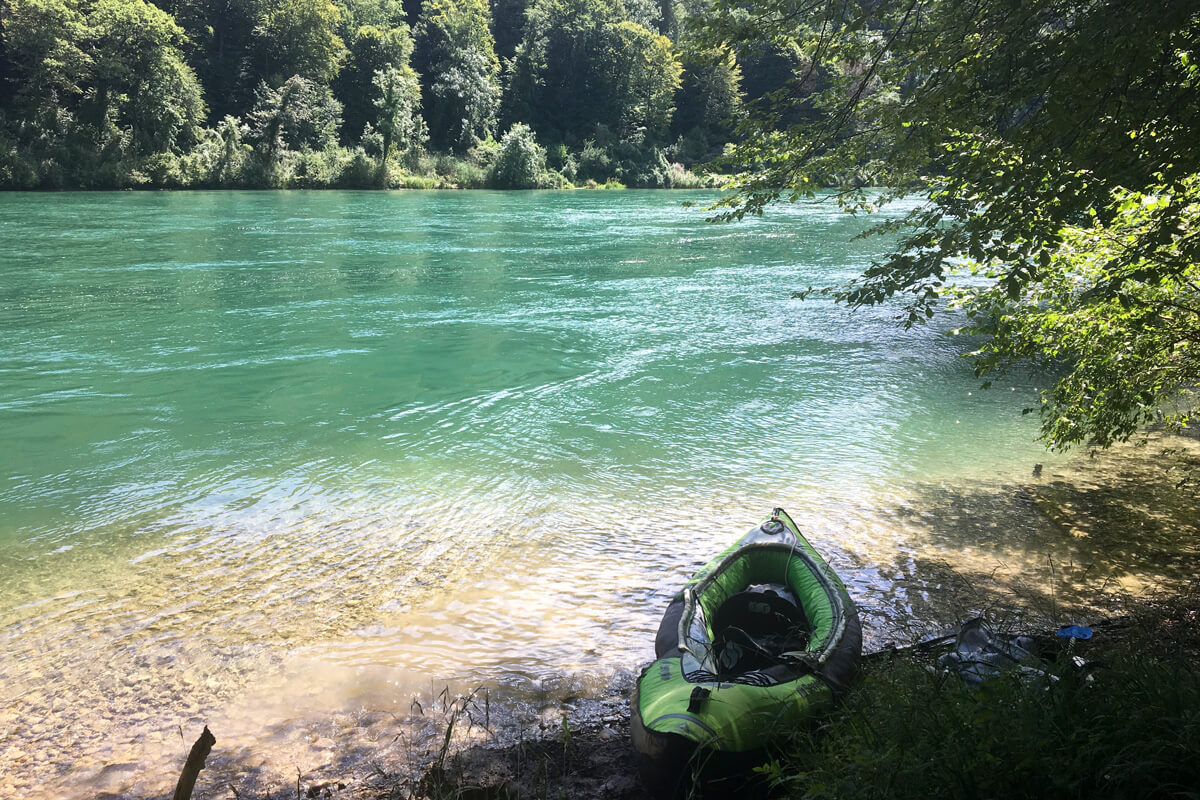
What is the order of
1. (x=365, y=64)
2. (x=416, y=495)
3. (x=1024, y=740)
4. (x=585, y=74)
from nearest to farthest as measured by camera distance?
(x=1024, y=740) → (x=416, y=495) → (x=365, y=64) → (x=585, y=74)

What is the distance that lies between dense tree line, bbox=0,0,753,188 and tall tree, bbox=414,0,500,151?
0.16 m

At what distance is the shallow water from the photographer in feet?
14.0

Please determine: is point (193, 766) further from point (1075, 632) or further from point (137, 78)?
point (137, 78)

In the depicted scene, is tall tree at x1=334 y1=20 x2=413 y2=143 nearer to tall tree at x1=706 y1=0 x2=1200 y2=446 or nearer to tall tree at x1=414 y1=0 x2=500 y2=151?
tall tree at x1=414 y1=0 x2=500 y2=151

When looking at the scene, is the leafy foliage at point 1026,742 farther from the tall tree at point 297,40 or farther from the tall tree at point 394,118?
the tall tree at point 297,40

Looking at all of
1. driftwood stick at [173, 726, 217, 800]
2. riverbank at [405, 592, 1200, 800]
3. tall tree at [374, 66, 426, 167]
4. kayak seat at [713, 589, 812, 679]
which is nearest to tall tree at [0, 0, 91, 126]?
tall tree at [374, 66, 426, 167]

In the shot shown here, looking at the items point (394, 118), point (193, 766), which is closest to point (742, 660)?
point (193, 766)

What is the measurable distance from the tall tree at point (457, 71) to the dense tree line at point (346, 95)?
160mm

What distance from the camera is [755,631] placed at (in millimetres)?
4273

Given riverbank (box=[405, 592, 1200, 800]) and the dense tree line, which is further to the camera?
the dense tree line

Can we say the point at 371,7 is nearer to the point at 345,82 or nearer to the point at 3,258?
the point at 345,82

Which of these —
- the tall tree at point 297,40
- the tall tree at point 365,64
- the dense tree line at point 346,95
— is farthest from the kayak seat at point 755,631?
the tall tree at point 297,40

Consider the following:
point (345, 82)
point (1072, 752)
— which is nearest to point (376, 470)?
point (1072, 752)

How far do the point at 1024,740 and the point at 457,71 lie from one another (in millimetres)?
64884
